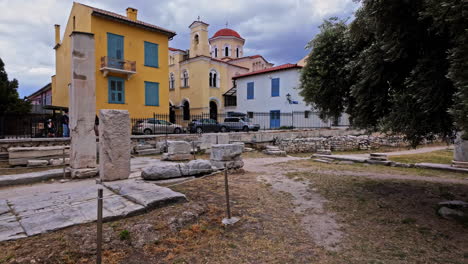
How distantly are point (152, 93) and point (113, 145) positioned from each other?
17.5 m

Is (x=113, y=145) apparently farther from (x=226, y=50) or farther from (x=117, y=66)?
(x=226, y=50)

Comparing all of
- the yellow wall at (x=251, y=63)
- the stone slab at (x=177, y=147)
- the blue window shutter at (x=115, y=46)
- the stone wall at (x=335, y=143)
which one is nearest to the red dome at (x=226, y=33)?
the yellow wall at (x=251, y=63)

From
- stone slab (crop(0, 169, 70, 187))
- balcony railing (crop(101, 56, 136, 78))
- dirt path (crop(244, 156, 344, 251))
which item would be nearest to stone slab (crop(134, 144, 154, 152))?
stone slab (crop(0, 169, 70, 187))

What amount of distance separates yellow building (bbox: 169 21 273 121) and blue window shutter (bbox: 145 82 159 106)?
6.08 m

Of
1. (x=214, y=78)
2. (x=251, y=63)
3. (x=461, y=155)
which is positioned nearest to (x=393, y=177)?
(x=461, y=155)

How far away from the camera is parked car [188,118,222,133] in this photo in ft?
62.4

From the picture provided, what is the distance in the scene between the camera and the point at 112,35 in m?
20.2

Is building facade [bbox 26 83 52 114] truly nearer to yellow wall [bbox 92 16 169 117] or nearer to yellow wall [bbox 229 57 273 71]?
yellow wall [bbox 92 16 169 117]

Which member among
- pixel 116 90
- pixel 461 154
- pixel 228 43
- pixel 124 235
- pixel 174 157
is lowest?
pixel 124 235

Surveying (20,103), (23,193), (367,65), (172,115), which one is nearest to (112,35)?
(20,103)

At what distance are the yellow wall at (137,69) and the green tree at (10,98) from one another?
627 cm

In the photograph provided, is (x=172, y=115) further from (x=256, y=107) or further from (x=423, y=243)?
(x=423, y=243)

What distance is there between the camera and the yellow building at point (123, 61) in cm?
1967

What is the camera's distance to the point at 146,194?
4742 millimetres
